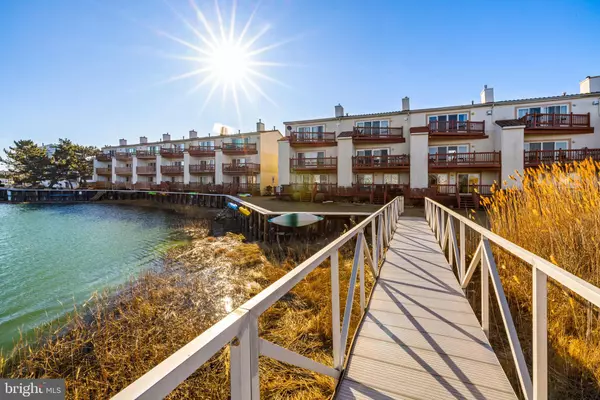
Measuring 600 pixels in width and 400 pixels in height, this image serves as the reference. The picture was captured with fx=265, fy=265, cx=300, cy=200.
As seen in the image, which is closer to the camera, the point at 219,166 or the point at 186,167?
the point at 219,166

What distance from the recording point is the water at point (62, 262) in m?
7.07

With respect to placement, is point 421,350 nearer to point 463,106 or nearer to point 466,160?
point 466,160

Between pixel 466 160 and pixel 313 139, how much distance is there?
13402mm

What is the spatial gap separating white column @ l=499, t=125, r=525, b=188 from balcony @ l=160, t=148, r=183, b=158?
37926 millimetres

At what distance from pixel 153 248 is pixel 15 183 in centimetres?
6182

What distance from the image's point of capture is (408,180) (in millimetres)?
23984

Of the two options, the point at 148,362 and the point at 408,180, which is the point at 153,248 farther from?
the point at 408,180

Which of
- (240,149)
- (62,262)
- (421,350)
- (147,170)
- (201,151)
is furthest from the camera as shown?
(147,170)

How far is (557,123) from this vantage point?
2052 cm

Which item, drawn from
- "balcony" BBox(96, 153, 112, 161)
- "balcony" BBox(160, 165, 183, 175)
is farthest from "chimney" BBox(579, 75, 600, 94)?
"balcony" BBox(96, 153, 112, 161)

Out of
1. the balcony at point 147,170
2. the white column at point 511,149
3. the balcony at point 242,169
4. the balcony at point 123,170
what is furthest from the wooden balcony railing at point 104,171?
the white column at point 511,149

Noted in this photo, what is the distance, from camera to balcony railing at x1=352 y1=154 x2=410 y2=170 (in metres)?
22.7

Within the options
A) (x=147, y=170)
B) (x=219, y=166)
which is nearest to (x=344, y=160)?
(x=219, y=166)

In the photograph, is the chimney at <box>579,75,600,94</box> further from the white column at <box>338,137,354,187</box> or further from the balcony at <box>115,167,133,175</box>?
the balcony at <box>115,167,133,175</box>
